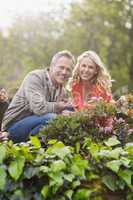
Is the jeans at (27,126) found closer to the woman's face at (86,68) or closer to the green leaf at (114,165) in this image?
the woman's face at (86,68)

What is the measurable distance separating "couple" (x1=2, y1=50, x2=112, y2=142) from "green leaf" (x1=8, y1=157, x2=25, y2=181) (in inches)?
101

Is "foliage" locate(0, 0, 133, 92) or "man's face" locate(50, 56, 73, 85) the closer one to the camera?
"man's face" locate(50, 56, 73, 85)

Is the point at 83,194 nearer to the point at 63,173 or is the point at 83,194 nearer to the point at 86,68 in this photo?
the point at 63,173

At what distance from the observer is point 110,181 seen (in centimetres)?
357

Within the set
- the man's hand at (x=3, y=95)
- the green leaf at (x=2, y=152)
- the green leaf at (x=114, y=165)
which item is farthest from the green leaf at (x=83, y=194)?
the man's hand at (x=3, y=95)

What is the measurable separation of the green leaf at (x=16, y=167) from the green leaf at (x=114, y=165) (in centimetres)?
54

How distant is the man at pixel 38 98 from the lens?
6.14m

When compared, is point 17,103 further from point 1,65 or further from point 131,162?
point 1,65

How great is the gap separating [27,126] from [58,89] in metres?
0.64

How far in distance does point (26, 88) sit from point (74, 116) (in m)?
1.06

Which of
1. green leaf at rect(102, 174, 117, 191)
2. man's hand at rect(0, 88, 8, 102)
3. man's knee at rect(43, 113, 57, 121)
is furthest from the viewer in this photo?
man's hand at rect(0, 88, 8, 102)

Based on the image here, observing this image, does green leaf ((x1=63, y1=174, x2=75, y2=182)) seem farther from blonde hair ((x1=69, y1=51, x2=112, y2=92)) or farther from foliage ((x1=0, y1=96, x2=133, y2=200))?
blonde hair ((x1=69, y1=51, x2=112, y2=92))

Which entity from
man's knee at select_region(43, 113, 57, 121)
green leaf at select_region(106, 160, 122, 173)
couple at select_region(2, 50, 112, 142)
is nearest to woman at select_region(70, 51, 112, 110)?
couple at select_region(2, 50, 112, 142)

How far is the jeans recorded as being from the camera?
234 inches
